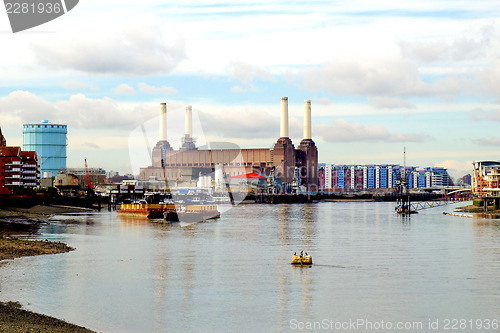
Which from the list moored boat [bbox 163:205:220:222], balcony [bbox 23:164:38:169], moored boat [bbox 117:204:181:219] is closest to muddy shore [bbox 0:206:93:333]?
moored boat [bbox 117:204:181:219]

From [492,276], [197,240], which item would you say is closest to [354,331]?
[492,276]

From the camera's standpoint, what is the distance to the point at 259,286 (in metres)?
37.8

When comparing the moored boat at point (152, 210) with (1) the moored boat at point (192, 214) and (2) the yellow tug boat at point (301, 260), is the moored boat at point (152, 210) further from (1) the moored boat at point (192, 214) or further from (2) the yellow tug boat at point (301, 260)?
(2) the yellow tug boat at point (301, 260)

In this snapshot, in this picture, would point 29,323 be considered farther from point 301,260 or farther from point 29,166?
point 29,166

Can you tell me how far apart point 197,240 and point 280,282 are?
2902 cm

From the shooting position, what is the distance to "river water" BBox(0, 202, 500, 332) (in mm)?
29750

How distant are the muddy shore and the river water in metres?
1.51

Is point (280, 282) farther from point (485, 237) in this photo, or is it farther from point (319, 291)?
point (485, 237)

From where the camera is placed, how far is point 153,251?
56.1 m

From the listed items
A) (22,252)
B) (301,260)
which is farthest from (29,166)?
(301,260)

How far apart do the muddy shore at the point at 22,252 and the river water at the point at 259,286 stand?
1510 millimetres

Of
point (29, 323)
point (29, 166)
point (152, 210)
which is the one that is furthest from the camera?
point (29, 166)

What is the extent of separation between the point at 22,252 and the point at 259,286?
21.2 m

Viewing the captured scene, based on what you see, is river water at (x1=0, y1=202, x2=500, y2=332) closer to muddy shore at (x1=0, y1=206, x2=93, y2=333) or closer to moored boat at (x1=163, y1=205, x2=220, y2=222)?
muddy shore at (x1=0, y1=206, x2=93, y2=333)
